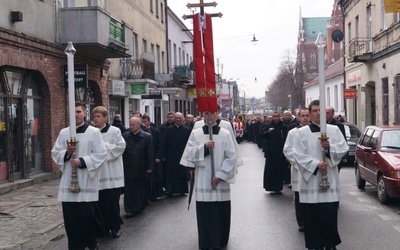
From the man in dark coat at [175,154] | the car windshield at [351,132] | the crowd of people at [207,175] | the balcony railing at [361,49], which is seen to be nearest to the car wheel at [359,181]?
the man in dark coat at [175,154]

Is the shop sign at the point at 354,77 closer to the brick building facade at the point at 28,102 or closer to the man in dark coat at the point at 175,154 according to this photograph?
the brick building facade at the point at 28,102

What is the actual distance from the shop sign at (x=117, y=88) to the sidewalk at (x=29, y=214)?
801 cm

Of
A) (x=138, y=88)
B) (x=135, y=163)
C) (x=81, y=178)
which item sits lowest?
(x=135, y=163)

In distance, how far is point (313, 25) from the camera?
111938 mm

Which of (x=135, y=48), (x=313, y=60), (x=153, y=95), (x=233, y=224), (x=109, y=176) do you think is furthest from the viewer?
(x=313, y=60)

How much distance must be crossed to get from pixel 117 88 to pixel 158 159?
1167 centimetres

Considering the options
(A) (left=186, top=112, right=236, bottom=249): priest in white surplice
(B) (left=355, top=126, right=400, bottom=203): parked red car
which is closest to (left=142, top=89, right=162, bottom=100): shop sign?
(B) (left=355, top=126, right=400, bottom=203): parked red car

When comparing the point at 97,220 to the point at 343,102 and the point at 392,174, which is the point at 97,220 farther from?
the point at 343,102

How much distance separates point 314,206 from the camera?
279 inches

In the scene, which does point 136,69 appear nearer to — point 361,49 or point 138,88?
point 138,88

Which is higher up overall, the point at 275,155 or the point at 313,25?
the point at 313,25

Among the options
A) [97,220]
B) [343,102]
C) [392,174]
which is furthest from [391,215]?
[343,102]

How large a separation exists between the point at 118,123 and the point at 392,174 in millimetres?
6786

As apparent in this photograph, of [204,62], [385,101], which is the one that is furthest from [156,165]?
[385,101]
